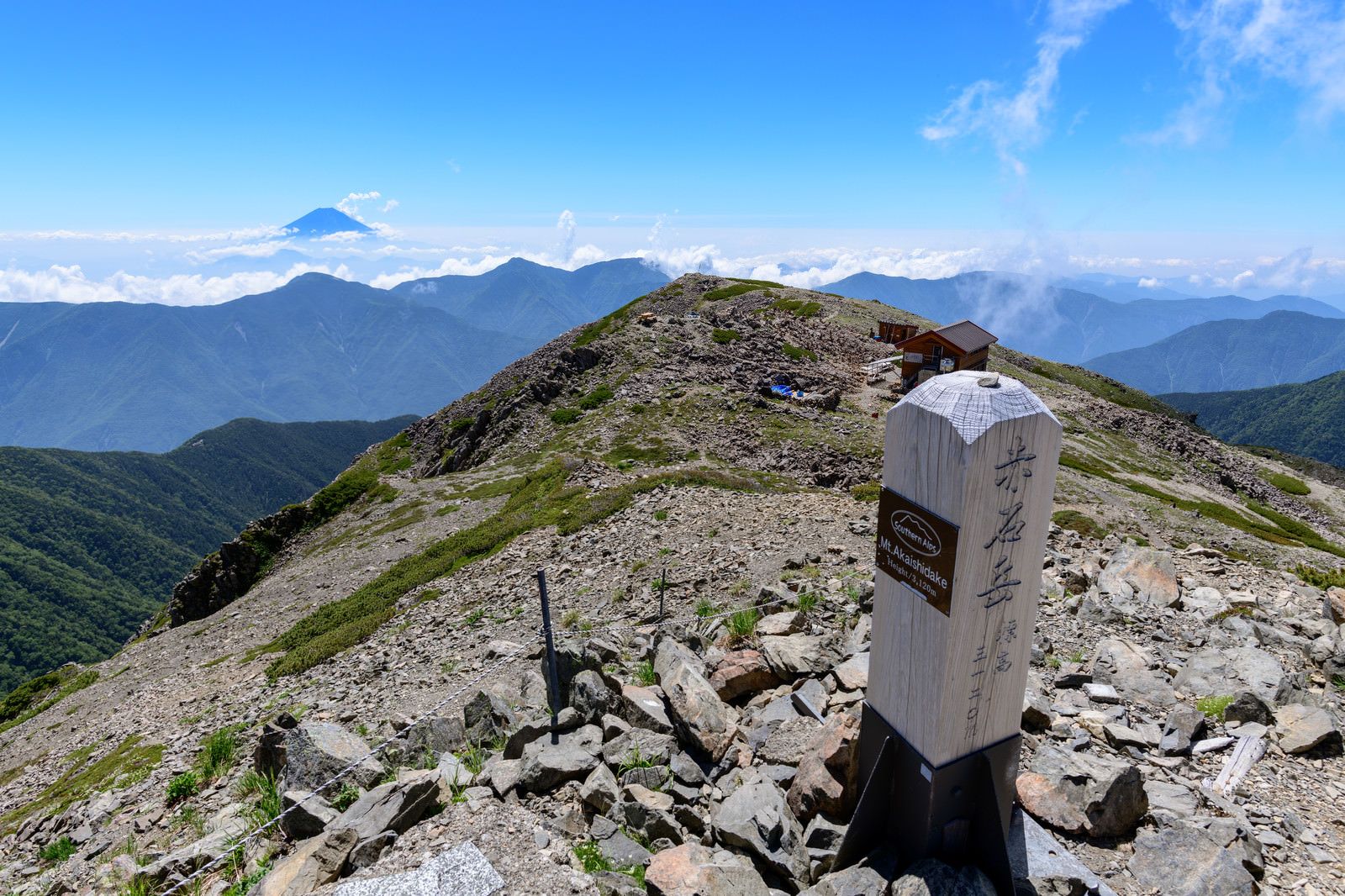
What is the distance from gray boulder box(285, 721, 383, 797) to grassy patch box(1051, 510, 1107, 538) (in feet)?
70.1

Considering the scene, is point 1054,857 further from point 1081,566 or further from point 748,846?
point 1081,566

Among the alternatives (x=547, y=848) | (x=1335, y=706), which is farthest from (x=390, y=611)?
(x=1335, y=706)

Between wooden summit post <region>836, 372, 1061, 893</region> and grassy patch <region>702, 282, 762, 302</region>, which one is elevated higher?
grassy patch <region>702, 282, 762, 302</region>

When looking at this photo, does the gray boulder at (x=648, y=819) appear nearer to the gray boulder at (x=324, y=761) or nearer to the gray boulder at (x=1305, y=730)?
the gray boulder at (x=324, y=761)

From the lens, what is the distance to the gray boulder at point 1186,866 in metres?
4.72

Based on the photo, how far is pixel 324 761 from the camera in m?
8.48

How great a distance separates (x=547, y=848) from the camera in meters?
6.18

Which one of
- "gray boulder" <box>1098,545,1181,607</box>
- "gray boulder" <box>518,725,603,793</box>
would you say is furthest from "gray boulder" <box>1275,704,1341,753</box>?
"gray boulder" <box>518,725,603,793</box>

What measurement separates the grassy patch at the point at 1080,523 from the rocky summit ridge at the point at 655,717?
21 centimetres

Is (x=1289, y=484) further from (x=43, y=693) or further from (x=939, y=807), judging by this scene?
(x=43, y=693)

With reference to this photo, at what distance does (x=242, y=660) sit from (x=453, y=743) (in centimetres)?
1977

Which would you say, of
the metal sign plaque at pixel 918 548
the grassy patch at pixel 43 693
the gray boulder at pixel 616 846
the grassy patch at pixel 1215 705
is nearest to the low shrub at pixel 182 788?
the gray boulder at pixel 616 846

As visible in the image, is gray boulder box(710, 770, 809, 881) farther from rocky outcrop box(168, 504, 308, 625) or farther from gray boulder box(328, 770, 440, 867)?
rocky outcrop box(168, 504, 308, 625)

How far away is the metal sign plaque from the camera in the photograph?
4023mm
